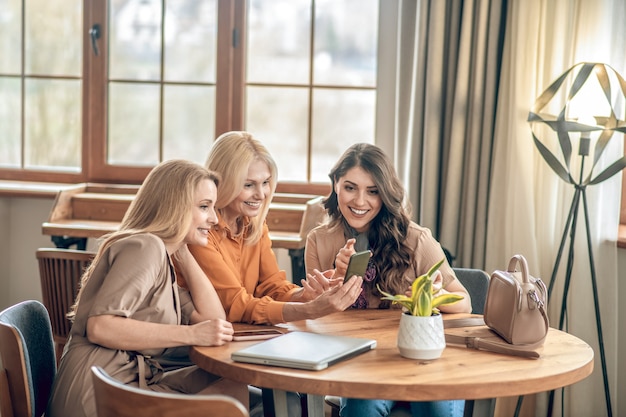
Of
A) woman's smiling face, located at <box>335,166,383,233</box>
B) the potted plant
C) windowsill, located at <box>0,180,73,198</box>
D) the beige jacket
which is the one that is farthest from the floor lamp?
windowsill, located at <box>0,180,73,198</box>

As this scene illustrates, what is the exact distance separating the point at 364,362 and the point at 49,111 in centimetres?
315

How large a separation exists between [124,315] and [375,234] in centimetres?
97

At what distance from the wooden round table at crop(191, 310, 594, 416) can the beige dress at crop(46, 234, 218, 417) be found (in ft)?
0.55

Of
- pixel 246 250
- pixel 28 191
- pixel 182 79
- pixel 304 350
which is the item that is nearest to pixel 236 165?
pixel 246 250

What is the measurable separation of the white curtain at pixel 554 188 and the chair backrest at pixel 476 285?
78 cm

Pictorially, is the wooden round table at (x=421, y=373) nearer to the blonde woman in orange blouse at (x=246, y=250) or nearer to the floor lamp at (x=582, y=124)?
the blonde woman in orange blouse at (x=246, y=250)

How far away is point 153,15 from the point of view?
433 centimetres

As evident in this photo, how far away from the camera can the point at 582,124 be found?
3.18m

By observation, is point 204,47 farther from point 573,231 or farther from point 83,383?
point 83,383

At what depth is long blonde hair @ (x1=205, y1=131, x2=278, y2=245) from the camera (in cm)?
249

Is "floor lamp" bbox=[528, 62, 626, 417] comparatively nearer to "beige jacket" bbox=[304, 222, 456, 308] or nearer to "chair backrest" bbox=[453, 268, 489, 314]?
"chair backrest" bbox=[453, 268, 489, 314]

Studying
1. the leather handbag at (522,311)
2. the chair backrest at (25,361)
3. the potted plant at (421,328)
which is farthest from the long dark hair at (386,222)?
the chair backrest at (25,361)

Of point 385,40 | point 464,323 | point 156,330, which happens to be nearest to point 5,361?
point 156,330

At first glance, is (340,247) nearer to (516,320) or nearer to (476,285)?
(476,285)
